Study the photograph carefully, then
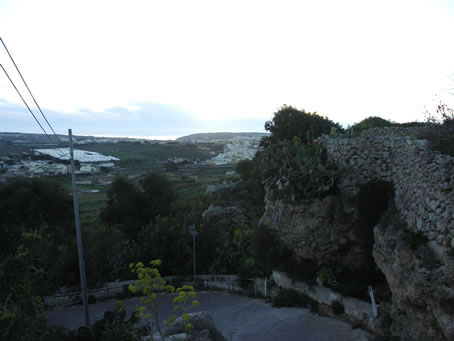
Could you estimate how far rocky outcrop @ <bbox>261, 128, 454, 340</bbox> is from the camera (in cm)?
A: 584

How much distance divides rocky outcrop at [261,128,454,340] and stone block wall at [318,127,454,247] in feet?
0.06

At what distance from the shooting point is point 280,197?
11.2 meters

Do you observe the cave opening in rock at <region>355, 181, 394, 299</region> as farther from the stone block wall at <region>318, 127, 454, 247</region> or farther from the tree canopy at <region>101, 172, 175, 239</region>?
the tree canopy at <region>101, 172, 175, 239</region>

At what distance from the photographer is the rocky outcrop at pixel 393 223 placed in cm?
584

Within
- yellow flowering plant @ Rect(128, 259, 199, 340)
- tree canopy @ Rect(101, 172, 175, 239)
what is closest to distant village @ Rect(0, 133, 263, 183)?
tree canopy @ Rect(101, 172, 175, 239)

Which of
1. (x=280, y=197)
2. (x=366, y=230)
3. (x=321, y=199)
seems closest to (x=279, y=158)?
(x=280, y=197)

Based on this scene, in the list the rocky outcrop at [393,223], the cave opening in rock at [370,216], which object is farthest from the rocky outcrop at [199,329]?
the cave opening in rock at [370,216]

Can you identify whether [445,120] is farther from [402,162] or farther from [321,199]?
[321,199]

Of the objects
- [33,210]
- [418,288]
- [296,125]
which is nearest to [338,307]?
[418,288]

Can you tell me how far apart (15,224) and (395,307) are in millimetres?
21521

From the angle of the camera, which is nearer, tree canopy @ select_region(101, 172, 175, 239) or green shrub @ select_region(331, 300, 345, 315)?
green shrub @ select_region(331, 300, 345, 315)

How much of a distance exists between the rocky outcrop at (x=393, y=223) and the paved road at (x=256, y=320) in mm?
1596

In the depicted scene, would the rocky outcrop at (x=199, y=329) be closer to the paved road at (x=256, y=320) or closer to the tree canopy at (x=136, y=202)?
the paved road at (x=256, y=320)

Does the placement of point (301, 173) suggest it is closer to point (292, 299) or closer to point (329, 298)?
point (329, 298)
